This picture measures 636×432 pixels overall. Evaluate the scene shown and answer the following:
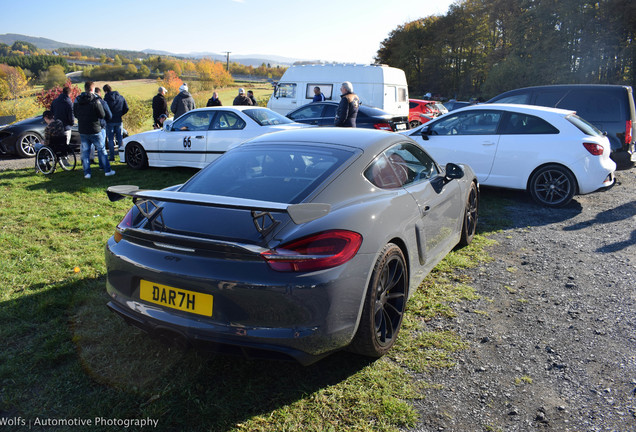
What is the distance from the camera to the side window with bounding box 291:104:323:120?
12.7 meters

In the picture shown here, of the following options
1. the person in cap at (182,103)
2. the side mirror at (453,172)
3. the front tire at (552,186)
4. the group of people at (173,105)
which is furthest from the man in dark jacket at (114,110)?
the front tire at (552,186)

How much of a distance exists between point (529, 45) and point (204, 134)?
36.9 m

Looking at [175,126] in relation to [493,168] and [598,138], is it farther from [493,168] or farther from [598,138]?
[598,138]

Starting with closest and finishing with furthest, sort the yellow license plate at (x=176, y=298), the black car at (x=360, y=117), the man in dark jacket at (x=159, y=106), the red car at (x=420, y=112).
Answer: the yellow license plate at (x=176, y=298), the black car at (x=360, y=117), the man in dark jacket at (x=159, y=106), the red car at (x=420, y=112)

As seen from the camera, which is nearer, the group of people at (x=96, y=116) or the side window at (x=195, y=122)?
the group of people at (x=96, y=116)

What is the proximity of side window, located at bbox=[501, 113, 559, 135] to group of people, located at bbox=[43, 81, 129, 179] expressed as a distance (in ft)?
24.7

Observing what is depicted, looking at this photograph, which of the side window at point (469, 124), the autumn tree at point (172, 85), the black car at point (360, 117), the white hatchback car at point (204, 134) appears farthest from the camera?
the autumn tree at point (172, 85)

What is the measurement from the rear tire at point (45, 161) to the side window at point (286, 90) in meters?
9.04

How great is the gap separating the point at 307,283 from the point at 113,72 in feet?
288

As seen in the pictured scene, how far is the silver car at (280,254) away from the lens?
243cm

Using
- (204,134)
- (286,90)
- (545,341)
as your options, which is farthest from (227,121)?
(286,90)

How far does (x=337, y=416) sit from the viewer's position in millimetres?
2539

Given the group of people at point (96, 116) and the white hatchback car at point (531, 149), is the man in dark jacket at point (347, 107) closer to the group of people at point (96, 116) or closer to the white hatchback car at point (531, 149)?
the group of people at point (96, 116)

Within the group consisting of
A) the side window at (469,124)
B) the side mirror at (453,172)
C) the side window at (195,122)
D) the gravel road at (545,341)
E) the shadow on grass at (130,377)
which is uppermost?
the side window at (469,124)
